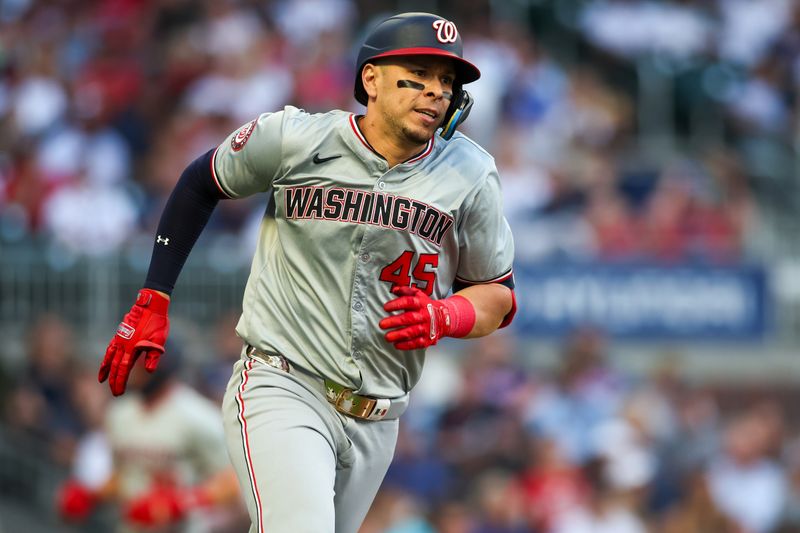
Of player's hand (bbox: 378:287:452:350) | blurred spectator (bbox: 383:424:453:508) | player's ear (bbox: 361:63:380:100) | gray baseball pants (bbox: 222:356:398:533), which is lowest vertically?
blurred spectator (bbox: 383:424:453:508)

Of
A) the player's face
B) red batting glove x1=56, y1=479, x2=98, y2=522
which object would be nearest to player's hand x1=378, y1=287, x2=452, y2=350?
the player's face

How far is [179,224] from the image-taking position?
16.0 ft

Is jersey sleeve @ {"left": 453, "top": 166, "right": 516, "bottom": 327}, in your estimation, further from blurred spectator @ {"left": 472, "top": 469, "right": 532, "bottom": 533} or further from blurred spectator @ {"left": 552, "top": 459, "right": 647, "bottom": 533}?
blurred spectator @ {"left": 552, "top": 459, "right": 647, "bottom": 533}

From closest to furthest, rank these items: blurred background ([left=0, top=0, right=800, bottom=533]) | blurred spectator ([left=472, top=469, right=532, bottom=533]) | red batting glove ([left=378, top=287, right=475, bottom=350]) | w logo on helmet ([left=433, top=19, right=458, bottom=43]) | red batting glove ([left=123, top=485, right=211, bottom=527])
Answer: red batting glove ([left=378, top=287, right=475, bottom=350]) < w logo on helmet ([left=433, top=19, right=458, bottom=43]) < red batting glove ([left=123, top=485, right=211, bottom=527]) < blurred spectator ([left=472, top=469, right=532, bottom=533]) < blurred background ([left=0, top=0, right=800, bottom=533])

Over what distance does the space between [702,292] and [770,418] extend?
1.63 m

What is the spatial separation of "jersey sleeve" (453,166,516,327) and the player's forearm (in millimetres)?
37

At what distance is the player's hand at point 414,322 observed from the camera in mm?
4477

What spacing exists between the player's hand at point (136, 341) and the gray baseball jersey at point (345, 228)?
296mm

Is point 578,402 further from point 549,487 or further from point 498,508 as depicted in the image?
point 498,508

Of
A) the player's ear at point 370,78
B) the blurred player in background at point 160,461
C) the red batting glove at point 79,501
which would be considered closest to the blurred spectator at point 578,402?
the blurred player in background at point 160,461

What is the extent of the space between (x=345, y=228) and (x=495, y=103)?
344 inches

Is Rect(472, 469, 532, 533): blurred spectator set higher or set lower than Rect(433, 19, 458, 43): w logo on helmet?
lower

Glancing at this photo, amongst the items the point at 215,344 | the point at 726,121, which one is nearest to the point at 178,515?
the point at 215,344

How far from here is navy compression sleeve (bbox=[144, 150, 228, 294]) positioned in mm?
4859
